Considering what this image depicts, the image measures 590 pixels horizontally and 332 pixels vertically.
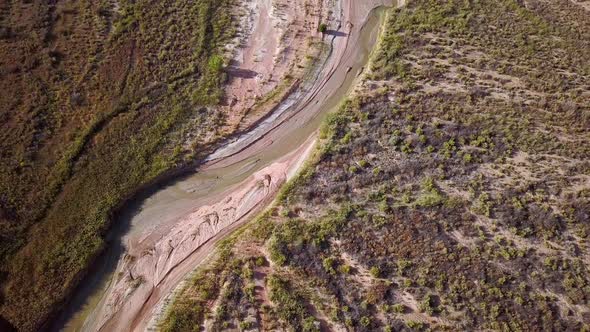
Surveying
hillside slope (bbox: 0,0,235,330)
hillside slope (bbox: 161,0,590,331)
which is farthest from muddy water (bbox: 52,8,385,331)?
hillside slope (bbox: 161,0,590,331)

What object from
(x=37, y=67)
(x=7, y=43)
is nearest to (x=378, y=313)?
(x=37, y=67)

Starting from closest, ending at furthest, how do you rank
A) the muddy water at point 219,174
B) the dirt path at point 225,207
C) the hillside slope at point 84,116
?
the hillside slope at point 84,116
the dirt path at point 225,207
the muddy water at point 219,174

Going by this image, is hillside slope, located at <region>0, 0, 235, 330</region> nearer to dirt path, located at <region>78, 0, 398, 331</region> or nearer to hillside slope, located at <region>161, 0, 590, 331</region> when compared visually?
dirt path, located at <region>78, 0, 398, 331</region>

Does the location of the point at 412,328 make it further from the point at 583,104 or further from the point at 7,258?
the point at 7,258

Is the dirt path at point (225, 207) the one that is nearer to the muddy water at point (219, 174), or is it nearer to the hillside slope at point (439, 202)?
the muddy water at point (219, 174)

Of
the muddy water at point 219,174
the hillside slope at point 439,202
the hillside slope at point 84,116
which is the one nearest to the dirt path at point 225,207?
the muddy water at point 219,174
